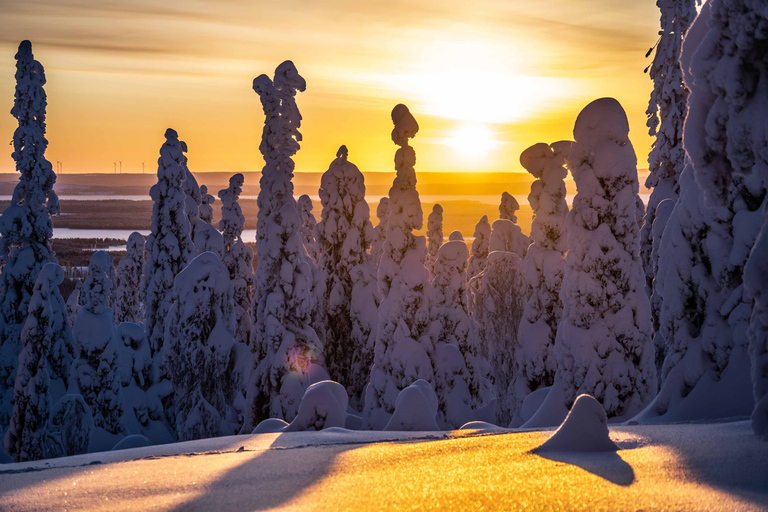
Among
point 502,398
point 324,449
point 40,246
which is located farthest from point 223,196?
point 324,449

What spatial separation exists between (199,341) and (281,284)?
3882 millimetres

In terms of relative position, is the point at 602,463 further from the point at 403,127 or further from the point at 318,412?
the point at 403,127

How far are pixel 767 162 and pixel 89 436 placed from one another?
76.3ft

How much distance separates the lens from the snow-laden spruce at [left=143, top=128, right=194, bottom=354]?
31.1 meters

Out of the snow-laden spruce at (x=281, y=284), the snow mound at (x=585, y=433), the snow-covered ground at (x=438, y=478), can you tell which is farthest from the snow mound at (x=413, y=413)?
the snow-laden spruce at (x=281, y=284)

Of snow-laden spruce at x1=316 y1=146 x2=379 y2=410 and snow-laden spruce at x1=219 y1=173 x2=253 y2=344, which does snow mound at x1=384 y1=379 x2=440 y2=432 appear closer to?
snow-laden spruce at x1=316 y1=146 x2=379 y2=410

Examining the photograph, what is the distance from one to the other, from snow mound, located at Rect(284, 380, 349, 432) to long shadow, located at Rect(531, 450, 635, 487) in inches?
204

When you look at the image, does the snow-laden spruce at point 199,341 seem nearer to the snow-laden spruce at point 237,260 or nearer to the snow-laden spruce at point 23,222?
the snow-laden spruce at point 23,222

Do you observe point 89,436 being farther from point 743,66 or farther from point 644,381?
point 743,66

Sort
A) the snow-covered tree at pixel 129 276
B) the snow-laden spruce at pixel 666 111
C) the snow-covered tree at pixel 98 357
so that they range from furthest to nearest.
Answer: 1. the snow-covered tree at pixel 129 276
2. the snow-covered tree at pixel 98 357
3. the snow-laden spruce at pixel 666 111

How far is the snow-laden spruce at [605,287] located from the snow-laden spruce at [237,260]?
80.3 ft

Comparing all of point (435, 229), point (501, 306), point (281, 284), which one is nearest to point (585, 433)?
point (281, 284)

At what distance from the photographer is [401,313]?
22.9m

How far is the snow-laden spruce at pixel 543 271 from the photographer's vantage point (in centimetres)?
2209
